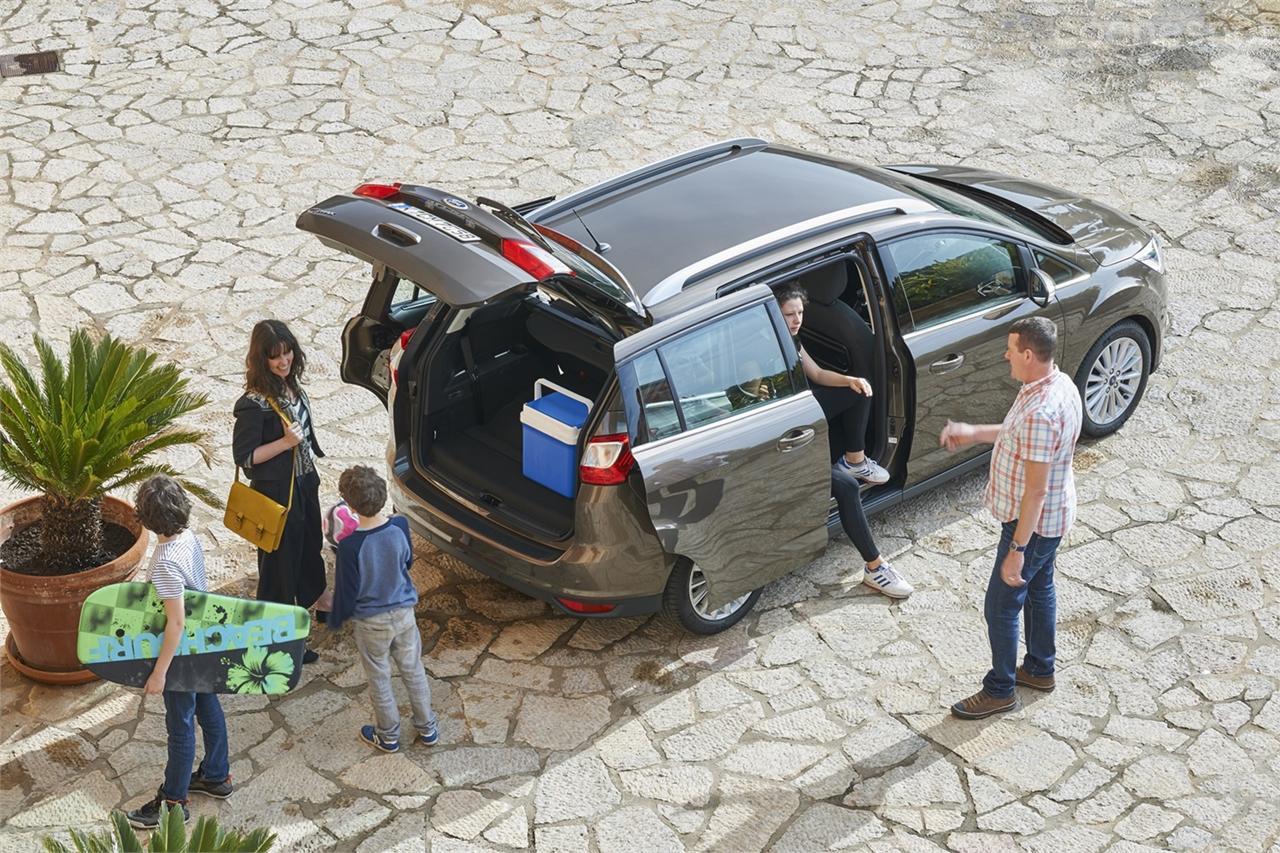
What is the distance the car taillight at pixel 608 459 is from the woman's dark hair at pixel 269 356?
1.35 meters

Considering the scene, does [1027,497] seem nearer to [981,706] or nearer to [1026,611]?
[1026,611]

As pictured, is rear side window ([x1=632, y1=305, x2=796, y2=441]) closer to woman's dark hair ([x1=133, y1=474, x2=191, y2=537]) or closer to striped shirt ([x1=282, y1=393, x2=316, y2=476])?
striped shirt ([x1=282, y1=393, x2=316, y2=476])

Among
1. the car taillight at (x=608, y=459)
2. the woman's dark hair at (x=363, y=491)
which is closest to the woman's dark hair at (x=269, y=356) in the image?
the woman's dark hair at (x=363, y=491)

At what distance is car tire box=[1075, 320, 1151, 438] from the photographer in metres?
8.34

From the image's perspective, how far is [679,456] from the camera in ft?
21.3

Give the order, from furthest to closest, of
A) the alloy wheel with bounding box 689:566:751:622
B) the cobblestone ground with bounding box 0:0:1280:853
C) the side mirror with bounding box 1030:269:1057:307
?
1. the side mirror with bounding box 1030:269:1057:307
2. the alloy wheel with bounding box 689:566:751:622
3. the cobblestone ground with bounding box 0:0:1280:853

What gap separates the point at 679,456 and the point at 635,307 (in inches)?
27.3

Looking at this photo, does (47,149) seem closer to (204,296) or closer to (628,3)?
(204,296)

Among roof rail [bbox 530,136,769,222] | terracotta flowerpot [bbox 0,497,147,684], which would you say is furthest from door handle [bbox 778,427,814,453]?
terracotta flowerpot [bbox 0,497,147,684]

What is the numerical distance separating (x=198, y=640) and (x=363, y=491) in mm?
862

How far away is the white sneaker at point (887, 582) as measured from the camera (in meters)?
7.40

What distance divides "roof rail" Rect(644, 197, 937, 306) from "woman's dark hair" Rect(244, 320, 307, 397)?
156cm

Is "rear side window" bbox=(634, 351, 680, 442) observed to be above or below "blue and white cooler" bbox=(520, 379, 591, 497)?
above

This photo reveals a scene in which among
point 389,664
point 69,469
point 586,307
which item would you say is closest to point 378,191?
point 586,307
